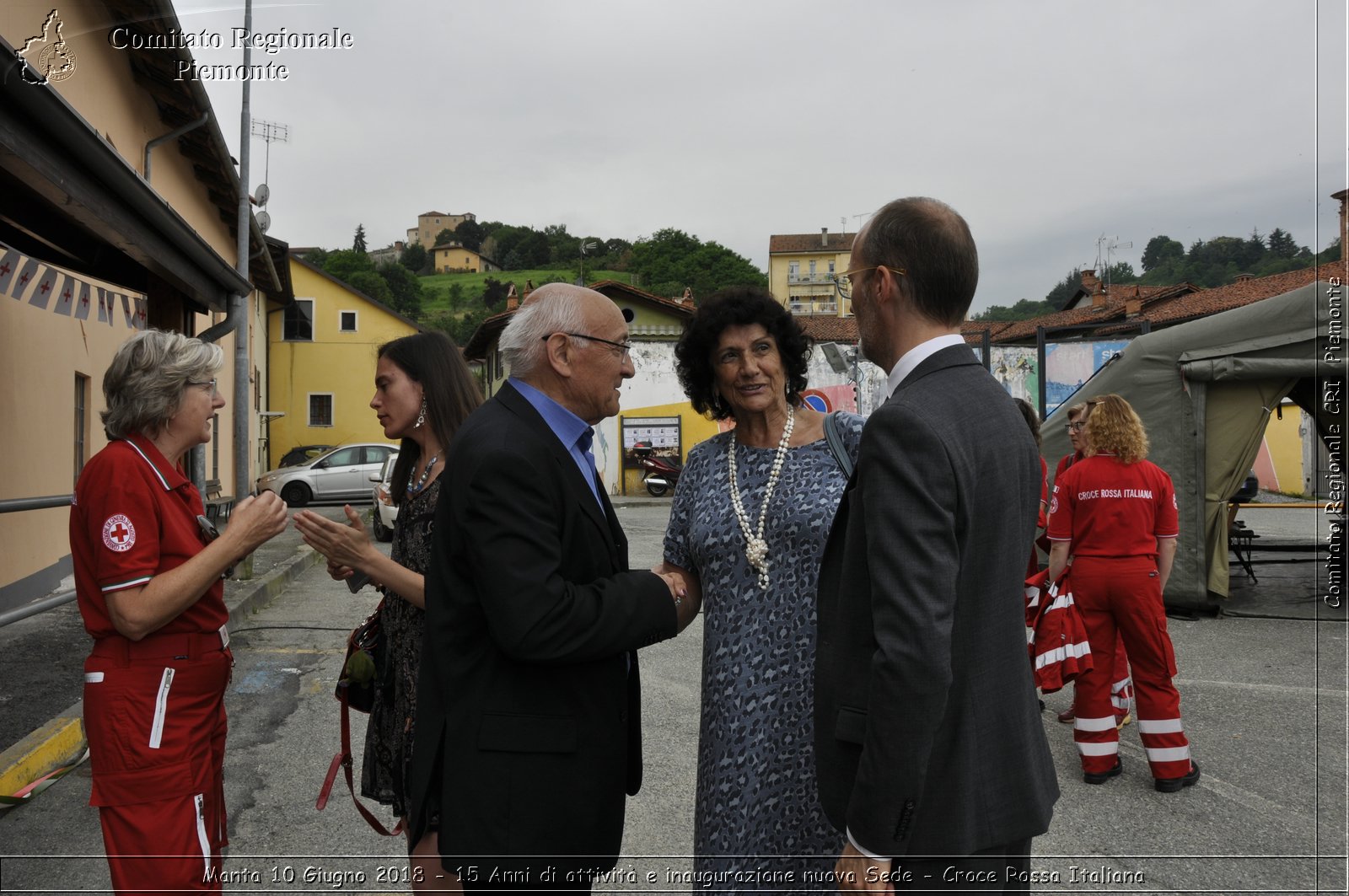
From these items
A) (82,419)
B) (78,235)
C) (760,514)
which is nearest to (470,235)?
(82,419)

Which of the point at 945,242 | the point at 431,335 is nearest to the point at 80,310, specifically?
the point at 431,335

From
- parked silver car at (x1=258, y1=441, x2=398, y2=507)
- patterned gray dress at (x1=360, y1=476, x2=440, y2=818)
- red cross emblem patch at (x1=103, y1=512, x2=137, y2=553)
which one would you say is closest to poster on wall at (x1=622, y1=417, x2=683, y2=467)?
parked silver car at (x1=258, y1=441, x2=398, y2=507)

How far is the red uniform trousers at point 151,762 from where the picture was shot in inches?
98.6

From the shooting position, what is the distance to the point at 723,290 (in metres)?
3.24

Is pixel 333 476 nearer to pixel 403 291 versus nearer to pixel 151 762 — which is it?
pixel 151 762

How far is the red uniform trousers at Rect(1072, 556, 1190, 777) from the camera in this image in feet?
16.3

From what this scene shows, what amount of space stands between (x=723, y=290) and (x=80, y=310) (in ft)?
16.1

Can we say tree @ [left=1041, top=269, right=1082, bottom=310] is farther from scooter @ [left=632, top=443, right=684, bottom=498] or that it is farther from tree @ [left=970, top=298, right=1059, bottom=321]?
scooter @ [left=632, top=443, right=684, bottom=498]

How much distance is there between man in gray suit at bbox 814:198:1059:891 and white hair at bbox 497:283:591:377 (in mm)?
698

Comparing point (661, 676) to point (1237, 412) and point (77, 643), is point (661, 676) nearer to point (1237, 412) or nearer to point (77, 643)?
point (77, 643)

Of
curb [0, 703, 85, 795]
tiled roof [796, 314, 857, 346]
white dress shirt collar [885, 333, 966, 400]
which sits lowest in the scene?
curb [0, 703, 85, 795]

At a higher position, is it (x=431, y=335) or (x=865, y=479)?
(x=431, y=335)

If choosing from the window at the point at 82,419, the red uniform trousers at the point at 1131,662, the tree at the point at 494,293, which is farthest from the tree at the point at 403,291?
the red uniform trousers at the point at 1131,662

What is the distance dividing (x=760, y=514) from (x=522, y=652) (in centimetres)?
93
